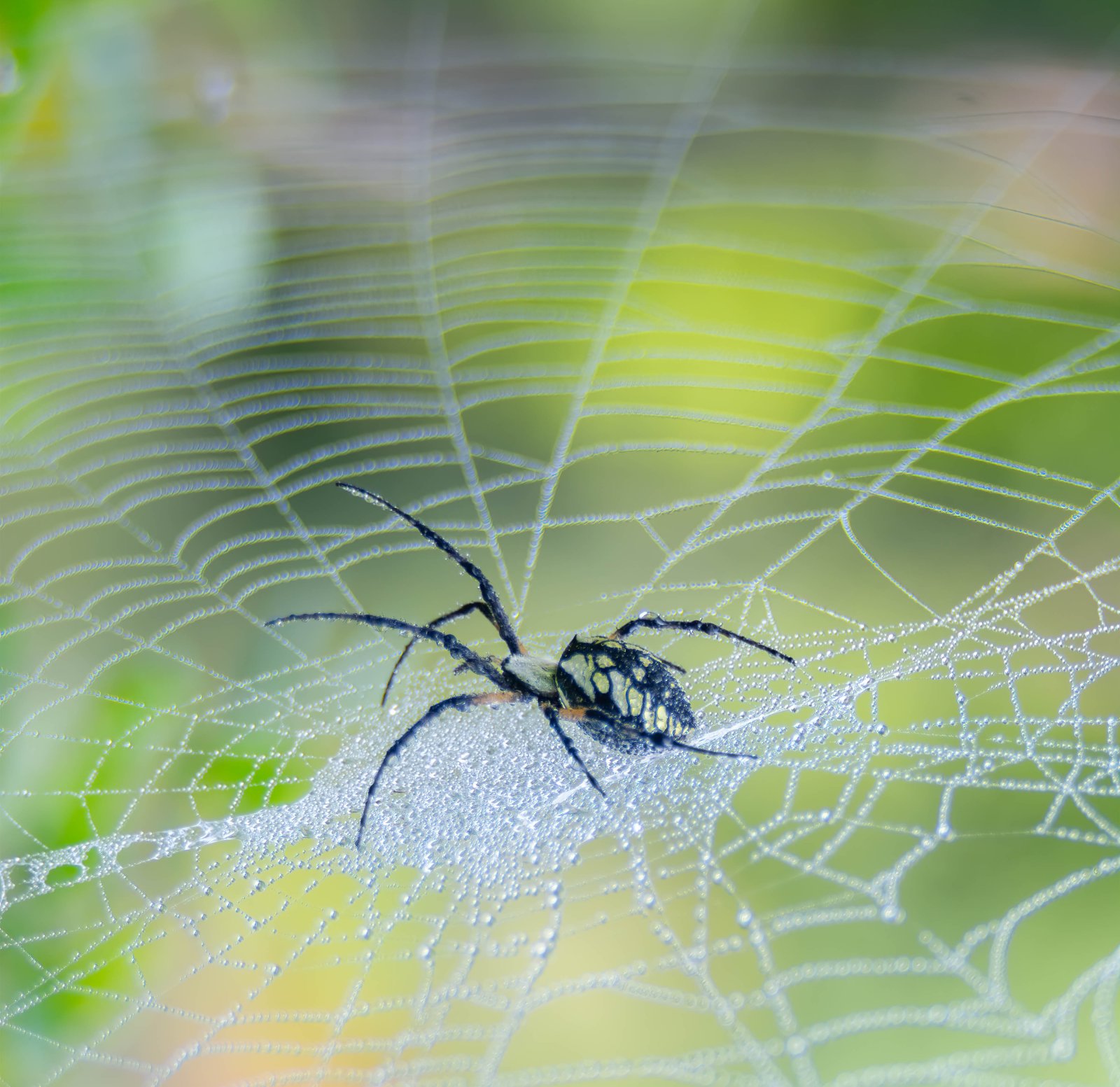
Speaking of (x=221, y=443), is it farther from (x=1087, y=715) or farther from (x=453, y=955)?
(x=1087, y=715)

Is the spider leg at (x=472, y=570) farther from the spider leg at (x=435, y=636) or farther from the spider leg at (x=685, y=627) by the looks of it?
the spider leg at (x=685, y=627)

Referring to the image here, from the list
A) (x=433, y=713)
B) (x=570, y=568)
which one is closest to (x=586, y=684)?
(x=433, y=713)

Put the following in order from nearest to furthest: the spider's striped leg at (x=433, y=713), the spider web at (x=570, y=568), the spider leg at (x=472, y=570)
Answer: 1. the spider web at (x=570, y=568)
2. the spider's striped leg at (x=433, y=713)
3. the spider leg at (x=472, y=570)

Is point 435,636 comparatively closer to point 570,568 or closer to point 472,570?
point 472,570

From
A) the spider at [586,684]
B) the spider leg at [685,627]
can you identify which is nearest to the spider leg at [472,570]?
the spider at [586,684]

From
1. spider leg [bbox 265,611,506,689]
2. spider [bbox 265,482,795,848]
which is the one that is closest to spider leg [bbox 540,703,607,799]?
spider [bbox 265,482,795,848]

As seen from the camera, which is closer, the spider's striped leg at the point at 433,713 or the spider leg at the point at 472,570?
the spider's striped leg at the point at 433,713
